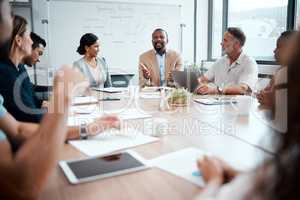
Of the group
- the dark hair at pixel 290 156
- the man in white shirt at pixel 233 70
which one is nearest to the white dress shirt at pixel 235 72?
the man in white shirt at pixel 233 70

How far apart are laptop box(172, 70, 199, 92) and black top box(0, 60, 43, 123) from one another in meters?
1.40

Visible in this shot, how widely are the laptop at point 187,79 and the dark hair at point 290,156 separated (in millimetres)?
2119

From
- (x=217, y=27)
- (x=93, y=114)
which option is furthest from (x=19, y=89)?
(x=217, y=27)

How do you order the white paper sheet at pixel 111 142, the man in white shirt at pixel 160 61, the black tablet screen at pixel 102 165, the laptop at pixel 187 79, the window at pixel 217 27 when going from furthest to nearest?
1. the window at pixel 217 27
2. the man in white shirt at pixel 160 61
3. the laptop at pixel 187 79
4. the white paper sheet at pixel 111 142
5. the black tablet screen at pixel 102 165

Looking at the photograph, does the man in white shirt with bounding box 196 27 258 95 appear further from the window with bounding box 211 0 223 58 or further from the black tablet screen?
the window with bounding box 211 0 223 58

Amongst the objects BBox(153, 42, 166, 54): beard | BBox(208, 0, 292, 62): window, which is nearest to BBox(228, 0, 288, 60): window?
BBox(208, 0, 292, 62): window

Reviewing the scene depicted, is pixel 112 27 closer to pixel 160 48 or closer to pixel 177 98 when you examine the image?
pixel 160 48

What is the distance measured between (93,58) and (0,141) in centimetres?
273

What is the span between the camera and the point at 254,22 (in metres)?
4.31

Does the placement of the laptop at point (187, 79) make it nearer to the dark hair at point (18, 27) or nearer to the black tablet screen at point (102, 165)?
the dark hair at point (18, 27)

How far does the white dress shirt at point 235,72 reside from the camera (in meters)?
2.93

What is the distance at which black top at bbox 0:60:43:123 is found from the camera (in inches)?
57.6

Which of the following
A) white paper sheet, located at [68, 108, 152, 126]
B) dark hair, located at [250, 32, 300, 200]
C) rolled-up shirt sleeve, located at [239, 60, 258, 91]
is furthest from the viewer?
rolled-up shirt sleeve, located at [239, 60, 258, 91]

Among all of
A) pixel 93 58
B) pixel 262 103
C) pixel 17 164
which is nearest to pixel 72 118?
pixel 17 164
